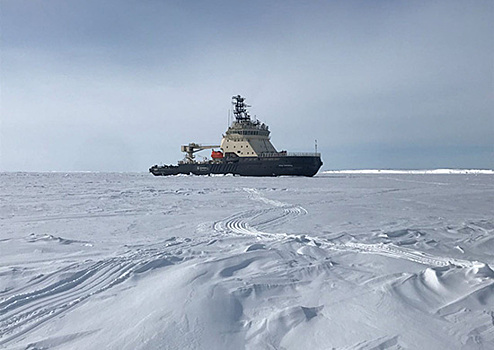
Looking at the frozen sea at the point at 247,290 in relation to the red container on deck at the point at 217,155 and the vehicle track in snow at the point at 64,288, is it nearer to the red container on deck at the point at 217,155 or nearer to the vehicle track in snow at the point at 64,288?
the vehicle track in snow at the point at 64,288

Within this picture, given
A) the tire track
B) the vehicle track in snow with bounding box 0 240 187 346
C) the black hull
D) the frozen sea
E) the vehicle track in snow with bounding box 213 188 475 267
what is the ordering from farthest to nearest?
the black hull
the tire track
the vehicle track in snow with bounding box 213 188 475 267
the vehicle track in snow with bounding box 0 240 187 346
the frozen sea

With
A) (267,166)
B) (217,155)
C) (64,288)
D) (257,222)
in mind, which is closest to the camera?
(64,288)

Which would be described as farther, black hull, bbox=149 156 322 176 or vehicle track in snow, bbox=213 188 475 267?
black hull, bbox=149 156 322 176

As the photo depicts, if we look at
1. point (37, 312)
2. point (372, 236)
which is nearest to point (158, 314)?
point (37, 312)

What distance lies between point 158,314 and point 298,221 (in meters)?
4.81

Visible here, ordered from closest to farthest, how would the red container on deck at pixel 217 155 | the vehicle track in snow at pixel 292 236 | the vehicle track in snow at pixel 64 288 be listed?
1. the vehicle track in snow at pixel 64 288
2. the vehicle track in snow at pixel 292 236
3. the red container on deck at pixel 217 155

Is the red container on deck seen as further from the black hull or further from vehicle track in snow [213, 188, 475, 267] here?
vehicle track in snow [213, 188, 475, 267]

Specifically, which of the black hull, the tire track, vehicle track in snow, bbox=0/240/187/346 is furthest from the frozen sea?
the black hull

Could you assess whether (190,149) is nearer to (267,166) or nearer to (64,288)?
(267,166)

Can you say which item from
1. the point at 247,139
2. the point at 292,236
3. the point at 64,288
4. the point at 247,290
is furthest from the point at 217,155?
the point at 247,290

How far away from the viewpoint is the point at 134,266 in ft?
11.4

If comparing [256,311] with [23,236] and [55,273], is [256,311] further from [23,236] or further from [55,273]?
[23,236]

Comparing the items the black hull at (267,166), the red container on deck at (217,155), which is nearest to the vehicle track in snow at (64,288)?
the black hull at (267,166)

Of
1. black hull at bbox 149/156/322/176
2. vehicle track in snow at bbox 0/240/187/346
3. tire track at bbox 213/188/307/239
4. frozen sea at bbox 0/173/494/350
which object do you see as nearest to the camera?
frozen sea at bbox 0/173/494/350
